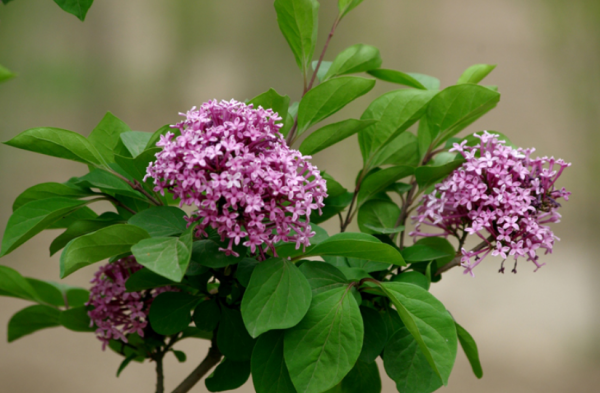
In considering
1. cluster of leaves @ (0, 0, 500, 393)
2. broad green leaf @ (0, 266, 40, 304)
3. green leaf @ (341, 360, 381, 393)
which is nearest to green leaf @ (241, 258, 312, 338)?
cluster of leaves @ (0, 0, 500, 393)

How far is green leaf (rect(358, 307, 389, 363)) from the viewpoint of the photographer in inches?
13.6

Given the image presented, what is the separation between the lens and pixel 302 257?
344 millimetres

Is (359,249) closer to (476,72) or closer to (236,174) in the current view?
(236,174)

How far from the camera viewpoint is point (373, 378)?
374mm

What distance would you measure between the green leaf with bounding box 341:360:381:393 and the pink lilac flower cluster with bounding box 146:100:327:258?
0.12m

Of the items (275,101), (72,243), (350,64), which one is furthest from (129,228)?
(350,64)

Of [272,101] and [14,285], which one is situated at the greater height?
[272,101]

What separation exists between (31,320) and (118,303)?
124 mm

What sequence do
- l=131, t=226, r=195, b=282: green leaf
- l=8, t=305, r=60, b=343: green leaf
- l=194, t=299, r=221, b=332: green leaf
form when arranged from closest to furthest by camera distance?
l=131, t=226, r=195, b=282: green leaf → l=194, t=299, r=221, b=332: green leaf → l=8, t=305, r=60, b=343: green leaf

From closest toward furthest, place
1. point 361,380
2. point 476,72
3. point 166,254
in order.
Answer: point 166,254, point 361,380, point 476,72

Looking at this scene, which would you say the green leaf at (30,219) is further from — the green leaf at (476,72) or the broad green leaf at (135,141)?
the green leaf at (476,72)

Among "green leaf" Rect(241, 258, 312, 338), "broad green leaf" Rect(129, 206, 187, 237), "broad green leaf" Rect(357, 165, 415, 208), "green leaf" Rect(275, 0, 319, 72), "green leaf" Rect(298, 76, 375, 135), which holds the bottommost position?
"green leaf" Rect(241, 258, 312, 338)

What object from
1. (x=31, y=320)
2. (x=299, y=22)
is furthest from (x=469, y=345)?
(x=31, y=320)

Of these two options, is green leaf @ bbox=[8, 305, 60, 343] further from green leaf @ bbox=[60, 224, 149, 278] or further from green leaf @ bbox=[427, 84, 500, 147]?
green leaf @ bbox=[427, 84, 500, 147]
